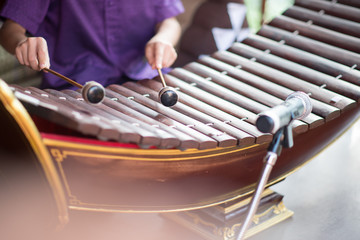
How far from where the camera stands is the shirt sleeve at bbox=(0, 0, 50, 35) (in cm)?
182

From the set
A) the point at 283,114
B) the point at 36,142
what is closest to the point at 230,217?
the point at 283,114

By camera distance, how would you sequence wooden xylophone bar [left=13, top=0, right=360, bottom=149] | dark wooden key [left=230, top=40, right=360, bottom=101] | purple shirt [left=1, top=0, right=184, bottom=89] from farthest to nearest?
purple shirt [left=1, top=0, right=184, bottom=89] → dark wooden key [left=230, top=40, right=360, bottom=101] → wooden xylophone bar [left=13, top=0, right=360, bottom=149]

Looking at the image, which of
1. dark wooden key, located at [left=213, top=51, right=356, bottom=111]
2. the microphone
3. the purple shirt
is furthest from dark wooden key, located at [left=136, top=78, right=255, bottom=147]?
the purple shirt

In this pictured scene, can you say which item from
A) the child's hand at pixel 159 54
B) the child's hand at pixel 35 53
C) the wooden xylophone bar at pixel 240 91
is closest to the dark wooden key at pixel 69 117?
the wooden xylophone bar at pixel 240 91

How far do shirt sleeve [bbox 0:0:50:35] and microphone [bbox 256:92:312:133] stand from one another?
3.66ft

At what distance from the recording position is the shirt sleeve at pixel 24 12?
5.98ft

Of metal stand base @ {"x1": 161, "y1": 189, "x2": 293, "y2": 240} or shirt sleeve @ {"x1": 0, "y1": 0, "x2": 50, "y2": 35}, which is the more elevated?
shirt sleeve @ {"x1": 0, "y1": 0, "x2": 50, "y2": 35}

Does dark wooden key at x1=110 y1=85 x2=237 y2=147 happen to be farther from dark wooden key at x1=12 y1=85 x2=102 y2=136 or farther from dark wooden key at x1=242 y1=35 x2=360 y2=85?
dark wooden key at x1=242 y1=35 x2=360 y2=85

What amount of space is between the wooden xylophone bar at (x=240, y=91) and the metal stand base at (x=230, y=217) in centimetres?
45

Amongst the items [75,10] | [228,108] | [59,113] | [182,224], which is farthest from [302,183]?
[59,113]

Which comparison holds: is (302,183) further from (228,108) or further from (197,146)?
(197,146)

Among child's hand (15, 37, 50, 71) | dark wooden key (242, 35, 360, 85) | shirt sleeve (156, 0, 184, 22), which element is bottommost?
child's hand (15, 37, 50, 71)

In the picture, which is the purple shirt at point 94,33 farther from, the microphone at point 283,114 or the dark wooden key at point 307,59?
the microphone at point 283,114

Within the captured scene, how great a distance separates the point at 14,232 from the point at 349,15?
1.55 meters
